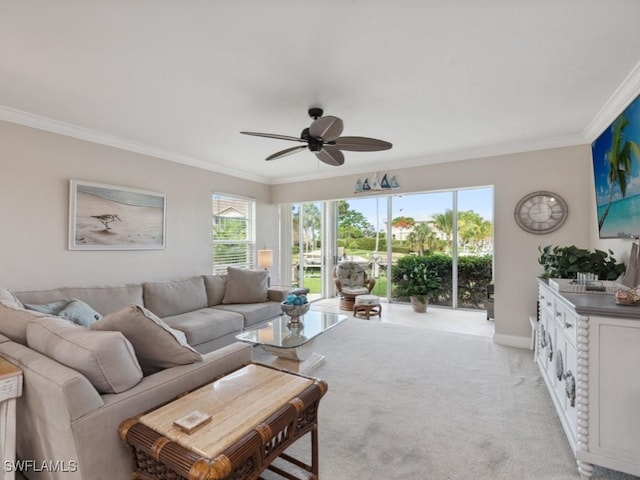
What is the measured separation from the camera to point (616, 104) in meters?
2.58

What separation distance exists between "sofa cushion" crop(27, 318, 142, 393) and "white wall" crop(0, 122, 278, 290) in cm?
206

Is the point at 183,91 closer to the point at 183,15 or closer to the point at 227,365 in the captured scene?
the point at 183,15

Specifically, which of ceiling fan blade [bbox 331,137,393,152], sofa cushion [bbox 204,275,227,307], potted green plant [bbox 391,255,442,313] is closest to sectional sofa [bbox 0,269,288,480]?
ceiling fan blade [bbox 331,137,393,152]

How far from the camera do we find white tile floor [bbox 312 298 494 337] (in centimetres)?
475

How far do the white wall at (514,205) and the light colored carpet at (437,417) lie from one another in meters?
0.51

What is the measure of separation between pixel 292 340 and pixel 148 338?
4.68 ft

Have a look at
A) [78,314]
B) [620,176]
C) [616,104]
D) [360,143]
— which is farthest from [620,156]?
[78,314]

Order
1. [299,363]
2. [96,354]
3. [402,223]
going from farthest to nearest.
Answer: [402,223] → [299,363] → [96,354]

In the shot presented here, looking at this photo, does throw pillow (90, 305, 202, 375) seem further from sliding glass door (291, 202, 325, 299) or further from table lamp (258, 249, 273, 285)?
sliding glass door (291, 202, 325, 299)

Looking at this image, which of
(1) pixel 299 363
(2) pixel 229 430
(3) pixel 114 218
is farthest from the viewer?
(3) pixel 114 218

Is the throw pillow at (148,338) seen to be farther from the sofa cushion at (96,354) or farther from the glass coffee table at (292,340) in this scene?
the glass coffee table at (292,340)

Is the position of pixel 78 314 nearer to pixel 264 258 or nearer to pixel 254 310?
pixel 254 310

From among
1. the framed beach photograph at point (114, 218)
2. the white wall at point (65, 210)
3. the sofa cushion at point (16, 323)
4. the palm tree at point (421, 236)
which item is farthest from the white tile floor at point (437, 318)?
the sofa cushion at point (16, 323)

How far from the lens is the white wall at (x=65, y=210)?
287cm
